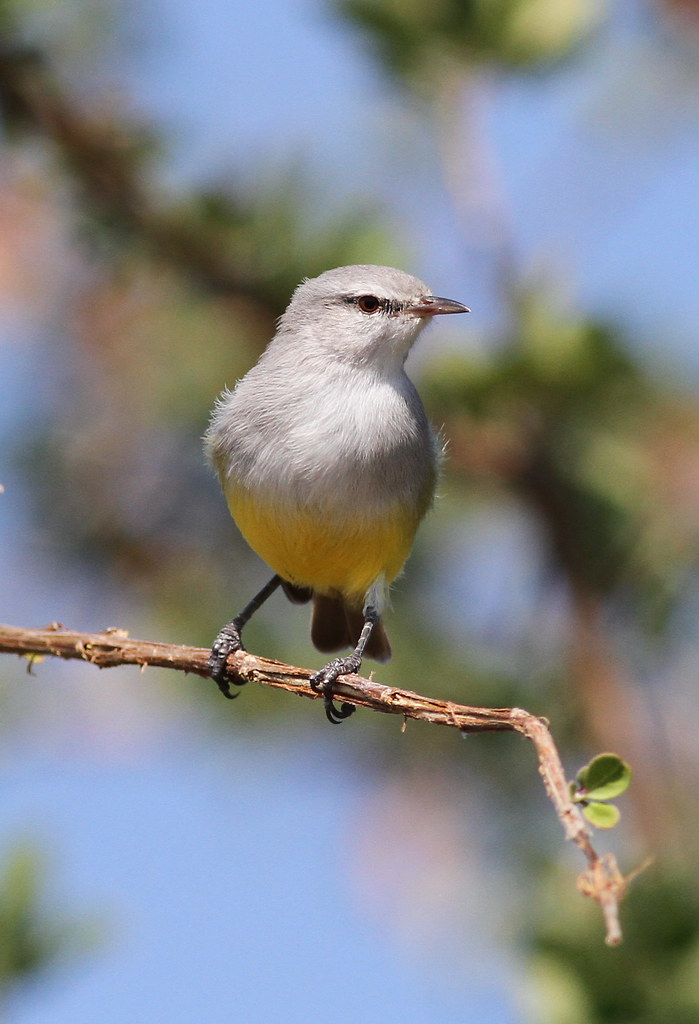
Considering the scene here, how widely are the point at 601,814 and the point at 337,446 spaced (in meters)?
2.32

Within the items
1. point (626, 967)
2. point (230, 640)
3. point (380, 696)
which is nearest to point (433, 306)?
point (230, 640)

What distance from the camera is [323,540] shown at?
410 cm

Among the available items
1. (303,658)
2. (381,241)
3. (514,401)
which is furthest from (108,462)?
(514,401)

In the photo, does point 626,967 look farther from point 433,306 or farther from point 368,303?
point 368,303

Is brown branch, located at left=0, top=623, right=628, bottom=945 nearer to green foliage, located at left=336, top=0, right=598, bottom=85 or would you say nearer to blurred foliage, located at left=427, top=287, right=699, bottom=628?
blurred foliage, located at left=427, top=287, right=699, bottom=628

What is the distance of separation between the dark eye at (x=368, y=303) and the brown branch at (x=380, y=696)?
1924 millimetres

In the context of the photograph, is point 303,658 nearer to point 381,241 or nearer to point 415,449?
point 415,449

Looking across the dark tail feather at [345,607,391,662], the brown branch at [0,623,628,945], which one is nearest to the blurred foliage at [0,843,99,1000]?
the brown branch at [0,623,628,945]

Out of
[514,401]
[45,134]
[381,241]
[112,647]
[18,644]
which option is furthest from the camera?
[381,241]

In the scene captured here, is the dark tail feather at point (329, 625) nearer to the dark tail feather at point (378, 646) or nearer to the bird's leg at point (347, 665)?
the dark tail feather at point (378, 646)

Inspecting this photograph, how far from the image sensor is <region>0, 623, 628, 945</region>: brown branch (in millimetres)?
1847

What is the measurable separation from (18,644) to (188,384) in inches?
95.4

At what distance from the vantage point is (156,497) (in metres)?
4.71

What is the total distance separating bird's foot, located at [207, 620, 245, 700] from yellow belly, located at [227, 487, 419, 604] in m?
0.28
